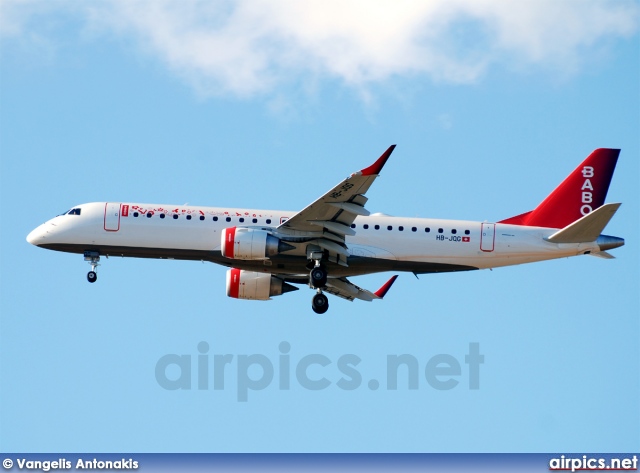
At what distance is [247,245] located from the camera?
206ft

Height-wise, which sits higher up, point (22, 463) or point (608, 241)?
point (608, 241)

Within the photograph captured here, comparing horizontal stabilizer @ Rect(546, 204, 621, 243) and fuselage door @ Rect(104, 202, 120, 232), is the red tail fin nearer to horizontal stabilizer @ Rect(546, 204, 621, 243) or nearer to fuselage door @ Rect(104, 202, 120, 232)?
horizontal stabilizer @ Rect(546, 204, 621, 243)

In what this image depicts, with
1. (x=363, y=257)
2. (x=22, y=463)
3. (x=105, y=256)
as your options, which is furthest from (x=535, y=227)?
(x=22, y=463)

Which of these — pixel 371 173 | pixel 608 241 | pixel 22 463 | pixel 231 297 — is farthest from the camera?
pixel 231 297

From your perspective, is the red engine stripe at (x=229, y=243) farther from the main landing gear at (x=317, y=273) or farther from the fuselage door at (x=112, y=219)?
the fuselage door at (x=112, y=219)

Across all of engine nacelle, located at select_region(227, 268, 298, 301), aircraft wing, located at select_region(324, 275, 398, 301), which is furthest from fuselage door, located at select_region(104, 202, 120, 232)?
aircraft wing, located at select_region(324, 275, 398, 301)

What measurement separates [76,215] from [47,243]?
2.00 m

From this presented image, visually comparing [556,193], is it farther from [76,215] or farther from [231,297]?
[76,215]

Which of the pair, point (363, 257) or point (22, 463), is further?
point (363, 257)

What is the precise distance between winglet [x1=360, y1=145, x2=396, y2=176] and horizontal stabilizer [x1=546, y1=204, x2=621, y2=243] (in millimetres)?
9949

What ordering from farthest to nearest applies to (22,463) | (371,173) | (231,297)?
(231,297) < (371,173) < (22,463)

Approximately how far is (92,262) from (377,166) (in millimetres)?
15980

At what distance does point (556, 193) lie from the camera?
67.1 metres

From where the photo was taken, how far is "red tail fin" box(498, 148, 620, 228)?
6669 centimetres
